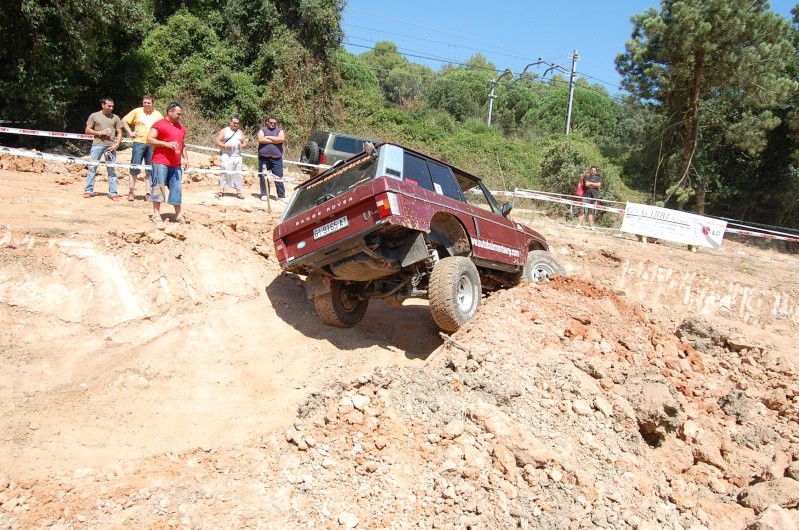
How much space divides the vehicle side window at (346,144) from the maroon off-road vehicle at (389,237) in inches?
270

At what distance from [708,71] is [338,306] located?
57.1 ft

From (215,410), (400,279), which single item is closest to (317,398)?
(215,410)

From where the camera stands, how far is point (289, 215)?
23.6 feet

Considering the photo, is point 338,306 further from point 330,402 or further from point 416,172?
point 330,402

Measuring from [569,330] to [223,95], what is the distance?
58.1 ft

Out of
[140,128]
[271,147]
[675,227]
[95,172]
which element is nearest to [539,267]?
[271,147]

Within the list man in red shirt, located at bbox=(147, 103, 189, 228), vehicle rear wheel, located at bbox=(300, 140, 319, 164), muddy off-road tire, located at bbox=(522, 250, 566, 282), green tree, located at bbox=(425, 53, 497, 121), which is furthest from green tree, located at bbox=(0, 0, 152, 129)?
green tree, located at bbox=(425, 53, 497, 121)

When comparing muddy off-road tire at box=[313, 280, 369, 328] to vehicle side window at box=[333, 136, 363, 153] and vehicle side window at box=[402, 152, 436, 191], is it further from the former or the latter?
vehicle side window at box=[333, 136, 363, 153]

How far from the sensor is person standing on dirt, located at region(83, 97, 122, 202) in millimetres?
9695

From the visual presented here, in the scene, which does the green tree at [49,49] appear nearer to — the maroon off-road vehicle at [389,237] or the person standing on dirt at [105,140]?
the person standing on dirt at [105,140]

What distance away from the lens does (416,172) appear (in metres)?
6.84

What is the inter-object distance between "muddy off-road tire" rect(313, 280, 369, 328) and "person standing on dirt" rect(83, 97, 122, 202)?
170 inches

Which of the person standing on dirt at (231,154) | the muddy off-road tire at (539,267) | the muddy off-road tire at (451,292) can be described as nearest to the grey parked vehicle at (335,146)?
the person standing on dirt at (231,154)

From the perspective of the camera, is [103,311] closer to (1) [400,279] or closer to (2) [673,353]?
(1) [400,279]
